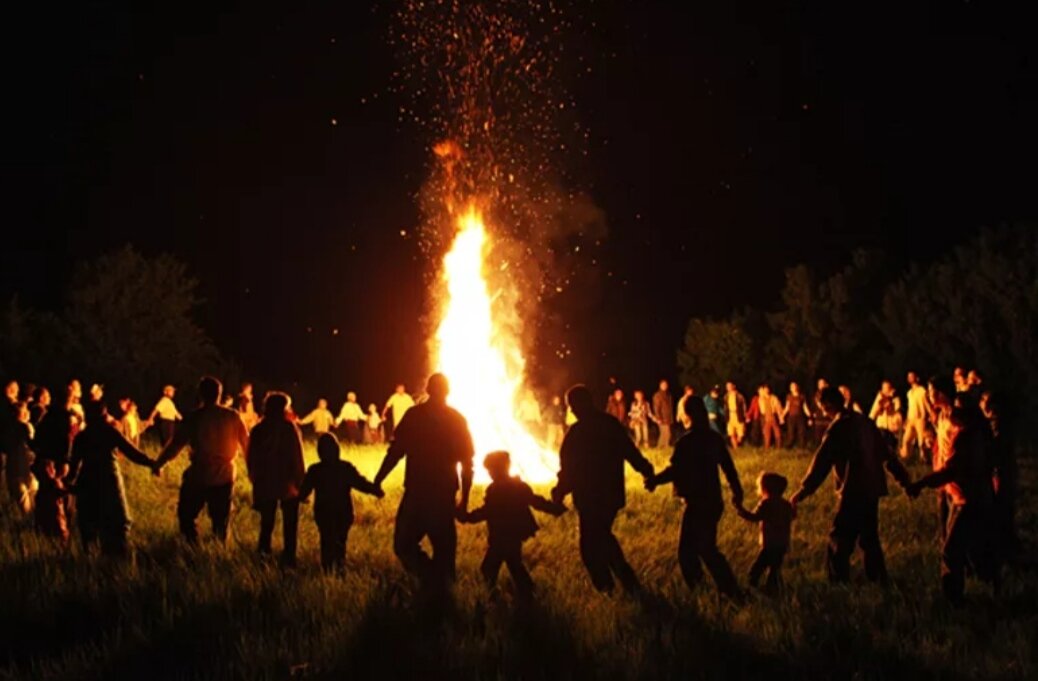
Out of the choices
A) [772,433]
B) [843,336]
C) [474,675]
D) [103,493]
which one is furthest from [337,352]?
[474,675]

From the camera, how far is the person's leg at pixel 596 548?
29.8 ft

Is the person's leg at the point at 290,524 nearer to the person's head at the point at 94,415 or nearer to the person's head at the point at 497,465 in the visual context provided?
the person's head at the point at 94,415

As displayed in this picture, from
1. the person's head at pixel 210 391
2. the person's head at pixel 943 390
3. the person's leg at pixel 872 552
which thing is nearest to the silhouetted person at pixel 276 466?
the person's head at pixel 210 391

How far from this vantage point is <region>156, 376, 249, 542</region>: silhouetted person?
34.9 ft

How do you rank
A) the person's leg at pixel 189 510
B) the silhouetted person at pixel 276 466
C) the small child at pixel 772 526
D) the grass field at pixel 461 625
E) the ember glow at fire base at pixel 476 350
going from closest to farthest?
the grass field at pixel 461 625
the small child at pixel 772 526
the silhouetted person at pixel 276 466
the person's leg at pixel 189 510
the ember glow at fire base at pixel 476 350

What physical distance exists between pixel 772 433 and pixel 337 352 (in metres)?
41.8

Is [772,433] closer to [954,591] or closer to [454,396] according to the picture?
[454,396]

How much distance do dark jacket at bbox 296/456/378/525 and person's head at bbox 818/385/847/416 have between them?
13.4 ft

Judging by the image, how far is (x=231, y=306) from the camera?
73.2 m

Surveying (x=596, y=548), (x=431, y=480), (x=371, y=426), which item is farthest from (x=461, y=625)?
(x=371, y=426)

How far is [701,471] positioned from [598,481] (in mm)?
871

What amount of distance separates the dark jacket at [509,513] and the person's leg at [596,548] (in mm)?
306

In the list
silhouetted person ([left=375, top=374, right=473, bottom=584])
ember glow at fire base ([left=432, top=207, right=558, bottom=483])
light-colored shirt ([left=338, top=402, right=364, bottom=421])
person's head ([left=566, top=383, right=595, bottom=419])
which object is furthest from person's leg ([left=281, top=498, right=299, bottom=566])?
light-colored shirt ([left=338, top=402, right=364, bottom=421])

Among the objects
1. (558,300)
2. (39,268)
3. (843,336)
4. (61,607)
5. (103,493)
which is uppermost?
(39,268)
